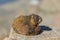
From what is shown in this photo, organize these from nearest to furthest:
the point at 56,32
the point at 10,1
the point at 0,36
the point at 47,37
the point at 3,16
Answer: the point at 47,37 → the point at 56,32 → the point at 0,36 → the point at 3,16 → the point at 10,1

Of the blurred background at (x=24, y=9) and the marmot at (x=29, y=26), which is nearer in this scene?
the marmot at (x=29, y=26)

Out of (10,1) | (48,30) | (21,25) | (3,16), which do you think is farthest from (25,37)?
(10,1)

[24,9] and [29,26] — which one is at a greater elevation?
[24,9]

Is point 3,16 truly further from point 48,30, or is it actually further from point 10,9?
point 48,30

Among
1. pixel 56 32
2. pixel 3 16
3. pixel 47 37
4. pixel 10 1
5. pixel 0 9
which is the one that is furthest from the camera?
pixel 10 1

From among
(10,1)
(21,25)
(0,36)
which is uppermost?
(10,1)

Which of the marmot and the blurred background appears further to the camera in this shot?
the blurred background

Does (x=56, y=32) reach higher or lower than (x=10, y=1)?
lower

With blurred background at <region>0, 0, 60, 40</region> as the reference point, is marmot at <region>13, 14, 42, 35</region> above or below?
below

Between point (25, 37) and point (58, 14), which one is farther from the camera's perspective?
point (58, 14)

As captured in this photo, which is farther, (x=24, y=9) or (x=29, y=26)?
(x=24, y=9)

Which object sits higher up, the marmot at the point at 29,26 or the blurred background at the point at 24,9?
the blurred background at the point at 24,9
